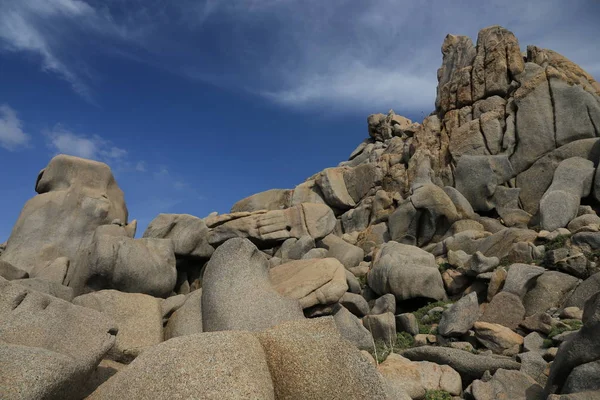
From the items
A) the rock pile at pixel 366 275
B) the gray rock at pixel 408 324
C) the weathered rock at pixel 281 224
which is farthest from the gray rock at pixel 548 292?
the weathered rock at pixel 281 224

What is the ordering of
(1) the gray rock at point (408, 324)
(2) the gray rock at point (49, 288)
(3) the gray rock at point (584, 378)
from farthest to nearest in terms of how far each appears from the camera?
(1) the gray rock at point (408, 324), (2) the gray rock at point (49, 288), (3) the gray rock at point (584, 378)

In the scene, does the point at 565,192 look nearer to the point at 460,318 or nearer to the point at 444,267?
the point at 444,267

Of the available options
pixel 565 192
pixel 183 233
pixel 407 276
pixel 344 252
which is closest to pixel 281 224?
pixel 344 252

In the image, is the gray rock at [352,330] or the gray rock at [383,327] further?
the gray rock at [383,327]

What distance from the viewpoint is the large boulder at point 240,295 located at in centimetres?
1129

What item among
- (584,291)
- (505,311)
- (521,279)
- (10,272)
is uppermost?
(10,272)

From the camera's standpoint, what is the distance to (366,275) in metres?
25.6

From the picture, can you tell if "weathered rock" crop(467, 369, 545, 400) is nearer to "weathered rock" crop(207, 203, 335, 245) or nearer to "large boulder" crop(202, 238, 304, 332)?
"large boulder" crop(202, 238, 304, 332)

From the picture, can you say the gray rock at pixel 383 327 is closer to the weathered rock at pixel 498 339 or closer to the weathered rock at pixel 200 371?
the weathered rock at pixel 498 339

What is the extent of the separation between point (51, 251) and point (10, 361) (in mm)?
18492

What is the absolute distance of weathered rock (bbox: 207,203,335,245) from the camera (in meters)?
28.5

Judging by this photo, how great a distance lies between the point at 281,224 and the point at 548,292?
50.9 ft

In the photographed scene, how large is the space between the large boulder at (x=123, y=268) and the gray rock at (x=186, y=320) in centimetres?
448

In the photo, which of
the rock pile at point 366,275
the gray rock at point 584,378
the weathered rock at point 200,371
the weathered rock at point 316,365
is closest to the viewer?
the weathered rock at point 200,371
